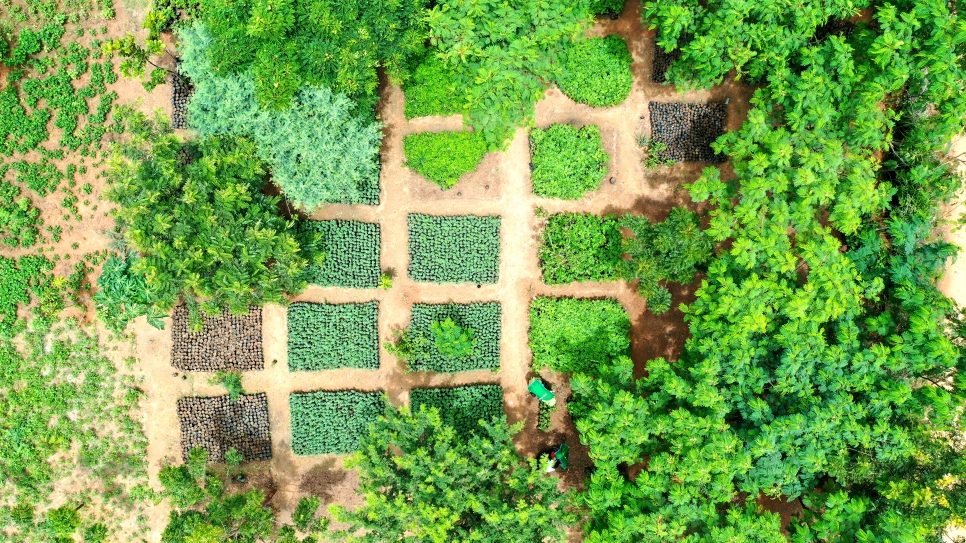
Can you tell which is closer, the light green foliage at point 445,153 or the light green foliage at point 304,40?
the light green foliage at point 304,40

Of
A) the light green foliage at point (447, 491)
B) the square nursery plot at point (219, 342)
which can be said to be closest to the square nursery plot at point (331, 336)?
the square nursery plot at point (219, 342)

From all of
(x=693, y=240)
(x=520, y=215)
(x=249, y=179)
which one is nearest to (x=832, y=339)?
(x=693, y=240)

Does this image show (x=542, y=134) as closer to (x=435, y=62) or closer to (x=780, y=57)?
(x=435, y=62)

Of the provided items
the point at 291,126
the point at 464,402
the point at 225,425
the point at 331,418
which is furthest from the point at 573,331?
the point at 225,425

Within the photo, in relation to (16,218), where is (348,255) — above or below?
below

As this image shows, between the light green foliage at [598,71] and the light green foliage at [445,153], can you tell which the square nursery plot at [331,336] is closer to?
the light green foliage at [445,153]

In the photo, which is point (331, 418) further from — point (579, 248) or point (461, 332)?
point (579, 248)

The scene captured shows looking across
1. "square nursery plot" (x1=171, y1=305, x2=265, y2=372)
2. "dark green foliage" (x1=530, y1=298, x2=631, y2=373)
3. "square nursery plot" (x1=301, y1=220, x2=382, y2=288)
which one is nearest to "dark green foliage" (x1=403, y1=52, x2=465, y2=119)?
"square nursery plot" (x1=301, y1=220, x2=382, y2=288)
